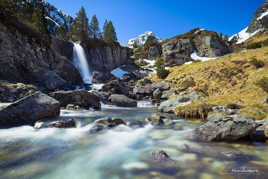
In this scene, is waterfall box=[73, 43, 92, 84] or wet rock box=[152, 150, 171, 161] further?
waterfall box=[73, 43, 92, 84]

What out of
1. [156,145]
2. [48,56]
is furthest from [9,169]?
[48,56]

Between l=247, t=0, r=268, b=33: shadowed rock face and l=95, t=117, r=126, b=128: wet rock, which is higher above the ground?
l=247, t=0, r=268, b=33: shadowed rock face

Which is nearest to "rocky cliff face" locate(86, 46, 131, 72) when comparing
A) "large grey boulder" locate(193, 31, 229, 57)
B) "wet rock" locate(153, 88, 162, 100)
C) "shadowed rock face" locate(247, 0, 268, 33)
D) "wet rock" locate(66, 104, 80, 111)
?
→ "wet rock" locate(153, 88, 162, 100)

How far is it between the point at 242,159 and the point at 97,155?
4.61 m

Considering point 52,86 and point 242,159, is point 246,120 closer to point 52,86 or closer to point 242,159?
point 242,159

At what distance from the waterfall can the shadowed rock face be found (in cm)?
15677

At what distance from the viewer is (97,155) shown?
4.75 metres

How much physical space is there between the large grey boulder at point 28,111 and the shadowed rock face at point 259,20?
570ft

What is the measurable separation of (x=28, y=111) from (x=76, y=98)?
6852 millimetres

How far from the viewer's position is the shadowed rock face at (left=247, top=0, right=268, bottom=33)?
126825 millimetres

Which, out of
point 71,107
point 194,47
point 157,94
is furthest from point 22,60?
point 194,47

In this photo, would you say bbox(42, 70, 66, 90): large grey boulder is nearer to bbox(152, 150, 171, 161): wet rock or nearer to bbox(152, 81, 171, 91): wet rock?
bbox(152, 81, 171, 91): wet rock

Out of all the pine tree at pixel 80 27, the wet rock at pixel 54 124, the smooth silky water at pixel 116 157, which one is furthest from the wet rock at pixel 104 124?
the pine tree at pixel 80 27

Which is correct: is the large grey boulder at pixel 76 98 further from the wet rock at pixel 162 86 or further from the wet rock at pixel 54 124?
the wet rock at pixel 162 86
